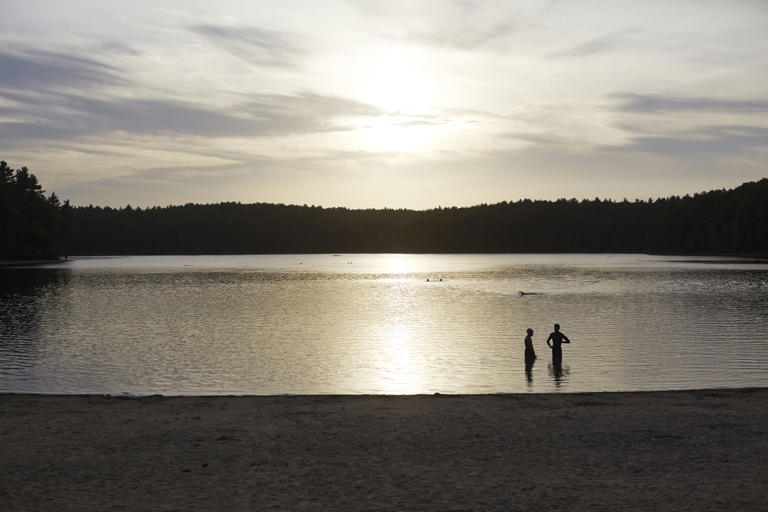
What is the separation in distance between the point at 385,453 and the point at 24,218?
15117cm

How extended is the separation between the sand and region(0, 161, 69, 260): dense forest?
137254 millimetres

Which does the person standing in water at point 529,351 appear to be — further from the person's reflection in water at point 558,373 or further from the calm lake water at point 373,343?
the person's reflection in water at point 558,373

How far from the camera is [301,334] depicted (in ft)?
144

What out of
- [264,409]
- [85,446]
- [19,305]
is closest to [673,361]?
[264,409]

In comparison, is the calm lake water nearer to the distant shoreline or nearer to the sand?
the sand

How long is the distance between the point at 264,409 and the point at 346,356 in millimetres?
16133

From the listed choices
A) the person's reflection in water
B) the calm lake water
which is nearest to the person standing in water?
the calm lake water

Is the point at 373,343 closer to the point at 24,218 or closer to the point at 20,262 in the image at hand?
the point at 24,218

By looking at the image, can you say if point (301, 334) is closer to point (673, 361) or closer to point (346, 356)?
point (346, 356)

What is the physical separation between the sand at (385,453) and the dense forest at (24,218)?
450ft

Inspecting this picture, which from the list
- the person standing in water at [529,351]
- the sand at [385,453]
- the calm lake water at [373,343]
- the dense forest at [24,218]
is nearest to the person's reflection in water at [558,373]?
the calm lake water at [373,343]

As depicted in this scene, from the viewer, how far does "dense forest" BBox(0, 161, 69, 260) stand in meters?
142

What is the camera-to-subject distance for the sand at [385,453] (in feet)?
36.6

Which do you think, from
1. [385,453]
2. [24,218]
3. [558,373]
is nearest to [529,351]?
[558,373]
